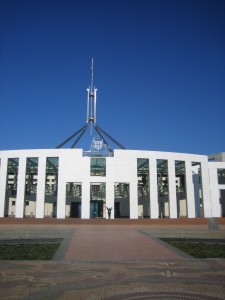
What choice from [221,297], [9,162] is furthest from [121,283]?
[9,162]

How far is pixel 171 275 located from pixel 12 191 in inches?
1451

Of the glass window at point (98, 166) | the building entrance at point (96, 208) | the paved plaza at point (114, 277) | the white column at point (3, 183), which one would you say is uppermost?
the glass window at point (98, 166)

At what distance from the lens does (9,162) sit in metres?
34.1

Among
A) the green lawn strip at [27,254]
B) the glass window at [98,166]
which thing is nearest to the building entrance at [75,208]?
the glass window at [98,166]

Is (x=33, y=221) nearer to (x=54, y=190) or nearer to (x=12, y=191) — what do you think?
(x=54, y=190)

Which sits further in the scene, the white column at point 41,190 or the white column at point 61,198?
the white column at point 41,190

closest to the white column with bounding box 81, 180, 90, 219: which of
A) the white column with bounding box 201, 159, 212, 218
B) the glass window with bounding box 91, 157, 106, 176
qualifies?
the glass window with bounding box 91, 157, 106, 176

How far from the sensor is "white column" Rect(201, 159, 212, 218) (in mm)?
33719

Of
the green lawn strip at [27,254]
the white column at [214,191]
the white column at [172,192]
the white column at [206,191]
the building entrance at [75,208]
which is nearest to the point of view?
the green lawn strip at [27,254]

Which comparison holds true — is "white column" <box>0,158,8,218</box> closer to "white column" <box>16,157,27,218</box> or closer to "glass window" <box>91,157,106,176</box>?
"white column" <box>16,157,27,218</box>

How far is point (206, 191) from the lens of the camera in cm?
3422

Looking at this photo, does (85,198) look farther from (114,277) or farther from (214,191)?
(114,277)

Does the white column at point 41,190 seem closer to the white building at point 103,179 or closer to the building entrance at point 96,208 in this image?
the white building at point 103,179

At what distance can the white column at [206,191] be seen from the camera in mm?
33719
